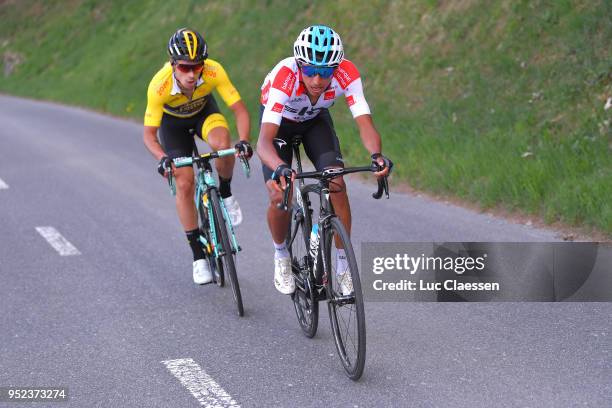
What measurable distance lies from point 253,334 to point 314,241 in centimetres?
94

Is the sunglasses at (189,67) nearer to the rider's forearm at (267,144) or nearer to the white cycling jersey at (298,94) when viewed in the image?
the white cycling jersey at (298,94)

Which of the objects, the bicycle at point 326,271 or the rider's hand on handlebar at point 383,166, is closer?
the bicycle at point 326,271

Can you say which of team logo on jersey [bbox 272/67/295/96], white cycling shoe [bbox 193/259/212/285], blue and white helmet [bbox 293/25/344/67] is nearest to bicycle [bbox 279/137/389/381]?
team logo on jersey [bbox 272/67/295/96]

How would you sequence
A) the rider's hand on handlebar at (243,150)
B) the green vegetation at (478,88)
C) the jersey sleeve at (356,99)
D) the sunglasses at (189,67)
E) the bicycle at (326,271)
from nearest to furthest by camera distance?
the bicycle at (326,271), the jersey sleeve at (356,99), the rider's hand on handlebar at (243,150), the sunglasses at (189,67), the green vegetation at (478,88)

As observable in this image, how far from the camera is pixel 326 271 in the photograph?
17.1ft

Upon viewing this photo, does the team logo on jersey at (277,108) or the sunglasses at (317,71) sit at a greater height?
the sunglasses at (317,71)

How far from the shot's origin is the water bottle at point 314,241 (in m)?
5.32

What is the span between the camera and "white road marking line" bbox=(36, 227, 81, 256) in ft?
28.2

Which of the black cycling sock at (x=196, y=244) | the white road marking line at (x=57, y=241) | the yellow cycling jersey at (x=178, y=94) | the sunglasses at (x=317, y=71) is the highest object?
the sunglasses at (x=317, y=71)

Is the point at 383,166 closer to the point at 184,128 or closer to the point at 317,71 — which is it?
the point at 317,71

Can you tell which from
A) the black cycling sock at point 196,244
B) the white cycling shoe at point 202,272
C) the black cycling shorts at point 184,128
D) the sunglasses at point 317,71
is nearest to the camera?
the sunglasses at point 317,71

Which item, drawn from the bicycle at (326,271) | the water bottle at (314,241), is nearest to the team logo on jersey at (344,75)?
the bicycle at (326,271)

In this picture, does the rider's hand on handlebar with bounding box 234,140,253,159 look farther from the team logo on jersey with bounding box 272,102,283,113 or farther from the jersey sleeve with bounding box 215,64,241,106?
the team logo on jersey with bounding box 272,102,283,113

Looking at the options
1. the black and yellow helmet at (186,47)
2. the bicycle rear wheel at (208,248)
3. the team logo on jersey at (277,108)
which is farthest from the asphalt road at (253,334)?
the black and yellow helmet at (186,47)
